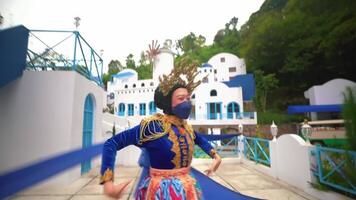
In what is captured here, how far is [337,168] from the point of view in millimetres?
A: 3562

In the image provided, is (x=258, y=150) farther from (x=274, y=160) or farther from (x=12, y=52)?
(x=12, y=52)

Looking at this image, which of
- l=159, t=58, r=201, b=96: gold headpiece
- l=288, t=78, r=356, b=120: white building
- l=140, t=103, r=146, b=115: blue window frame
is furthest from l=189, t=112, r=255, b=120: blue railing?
l=159, t=58, r=201, b=96: gold headpiece

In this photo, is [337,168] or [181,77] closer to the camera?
[181,77]

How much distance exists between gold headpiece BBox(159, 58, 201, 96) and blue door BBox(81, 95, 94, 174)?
5.39 meters

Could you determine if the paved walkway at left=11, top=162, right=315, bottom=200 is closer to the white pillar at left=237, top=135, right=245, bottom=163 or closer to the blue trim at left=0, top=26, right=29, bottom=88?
the white pillar at left=237, top=135, right=245, bottom=163

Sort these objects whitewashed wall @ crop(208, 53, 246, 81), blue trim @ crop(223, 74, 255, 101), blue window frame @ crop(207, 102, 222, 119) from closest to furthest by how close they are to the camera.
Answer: blue window frame @ crop(207, 102, 222, 119)
blue trim @ crop(223, 74, 255, 101)
whitewashed wall @ crop(208, 53, 246, 81)

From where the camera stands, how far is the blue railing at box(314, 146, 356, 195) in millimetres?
3311

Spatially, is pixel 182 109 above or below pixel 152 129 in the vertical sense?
above

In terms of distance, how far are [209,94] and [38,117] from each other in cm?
1541

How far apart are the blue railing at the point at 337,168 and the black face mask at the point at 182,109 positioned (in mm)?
3192

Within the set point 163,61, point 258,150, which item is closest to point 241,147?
point 258,150

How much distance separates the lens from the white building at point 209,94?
58.1 ft

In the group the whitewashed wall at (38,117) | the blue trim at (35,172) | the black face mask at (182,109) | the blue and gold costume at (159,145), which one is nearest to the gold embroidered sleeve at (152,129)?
the blue and gold costume at (159,145)

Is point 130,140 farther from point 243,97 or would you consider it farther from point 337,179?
point 243,97
